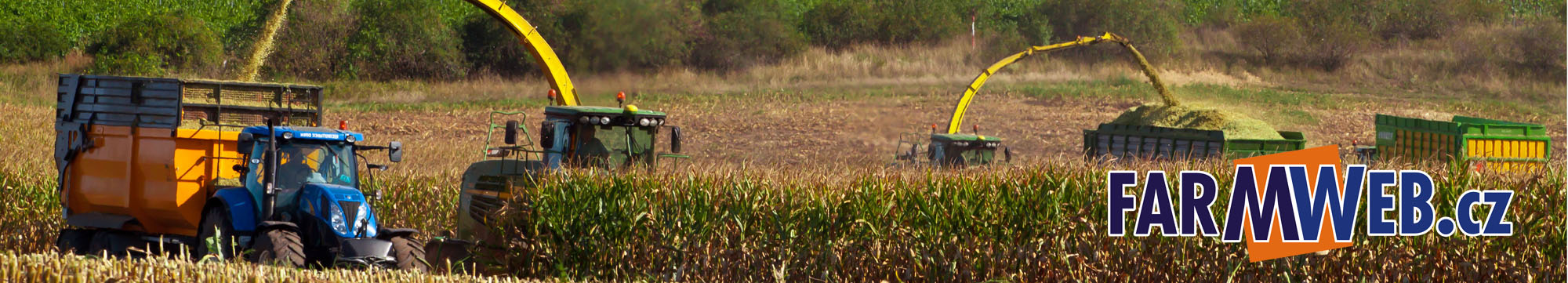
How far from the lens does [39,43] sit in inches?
1430

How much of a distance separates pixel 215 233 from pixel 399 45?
88.4ft

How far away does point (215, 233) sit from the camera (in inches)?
371

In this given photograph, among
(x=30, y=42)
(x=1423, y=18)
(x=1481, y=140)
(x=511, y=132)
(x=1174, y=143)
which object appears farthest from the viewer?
(x=1423, y=18)

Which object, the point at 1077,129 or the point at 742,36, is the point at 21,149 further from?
the point at 1077,129

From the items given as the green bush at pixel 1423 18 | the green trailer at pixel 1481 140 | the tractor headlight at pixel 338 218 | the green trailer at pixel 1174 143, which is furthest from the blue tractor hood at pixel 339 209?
the green bush at pixel 1423 18

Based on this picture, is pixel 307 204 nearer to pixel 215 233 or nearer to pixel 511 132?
pixel 215 233

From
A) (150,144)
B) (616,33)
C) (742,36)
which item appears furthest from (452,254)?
(742,36)

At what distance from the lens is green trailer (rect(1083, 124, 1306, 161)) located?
18.2 m

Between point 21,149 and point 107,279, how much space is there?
1481 centimetres

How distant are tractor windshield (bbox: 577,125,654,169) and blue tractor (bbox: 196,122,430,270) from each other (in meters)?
2.06

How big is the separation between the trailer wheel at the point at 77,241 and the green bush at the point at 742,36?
68.0 ft

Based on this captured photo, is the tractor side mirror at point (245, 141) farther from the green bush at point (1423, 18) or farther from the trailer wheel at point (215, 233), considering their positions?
the green bush at point (1423, 18)

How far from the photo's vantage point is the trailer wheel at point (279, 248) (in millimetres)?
8734

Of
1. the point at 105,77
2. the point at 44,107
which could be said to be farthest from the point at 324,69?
the point at 105,77
